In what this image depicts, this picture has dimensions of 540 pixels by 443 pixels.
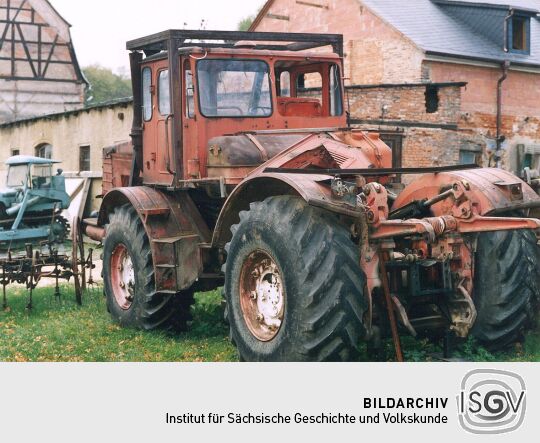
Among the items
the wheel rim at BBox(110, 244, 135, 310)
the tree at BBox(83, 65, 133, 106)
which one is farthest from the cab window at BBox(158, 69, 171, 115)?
the tree at BBox(83, 65, 133, 106)

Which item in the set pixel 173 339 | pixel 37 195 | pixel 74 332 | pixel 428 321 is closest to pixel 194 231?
pixel 173 339

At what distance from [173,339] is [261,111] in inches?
95.9

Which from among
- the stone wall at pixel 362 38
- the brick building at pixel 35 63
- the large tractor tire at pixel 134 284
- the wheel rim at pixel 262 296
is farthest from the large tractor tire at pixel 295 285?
the brick building at pixel 35 63

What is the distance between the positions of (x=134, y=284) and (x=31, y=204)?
8.15 metres

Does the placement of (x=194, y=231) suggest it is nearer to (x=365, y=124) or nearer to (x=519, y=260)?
(x=519, y=260)

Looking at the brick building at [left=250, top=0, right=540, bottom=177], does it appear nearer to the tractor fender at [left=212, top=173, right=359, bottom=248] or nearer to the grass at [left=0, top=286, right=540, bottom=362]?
the grass at [left=0, top=286, right=540, bottom=362]

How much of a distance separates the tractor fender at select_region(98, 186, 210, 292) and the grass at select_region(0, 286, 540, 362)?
610 millimetres

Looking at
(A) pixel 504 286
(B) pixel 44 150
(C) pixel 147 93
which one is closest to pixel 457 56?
(B) pixel 44 150

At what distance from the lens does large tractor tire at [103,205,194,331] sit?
363 inches

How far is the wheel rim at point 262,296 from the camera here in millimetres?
6988

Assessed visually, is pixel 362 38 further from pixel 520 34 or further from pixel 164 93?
pixel 164 93

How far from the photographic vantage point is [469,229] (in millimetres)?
6758

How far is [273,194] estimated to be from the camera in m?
7.45
